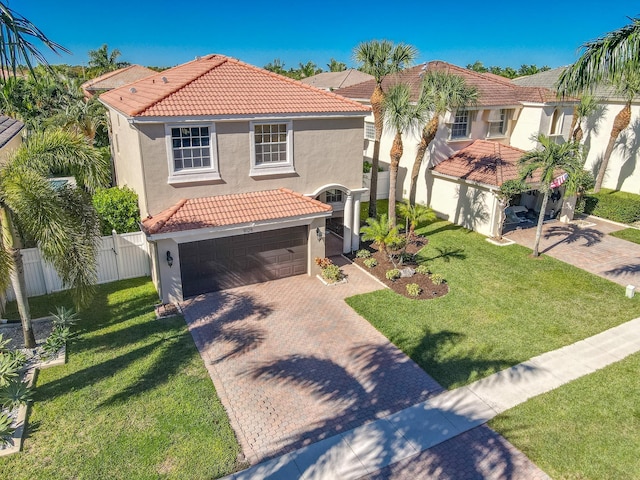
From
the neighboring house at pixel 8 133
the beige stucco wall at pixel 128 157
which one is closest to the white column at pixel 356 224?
the beige stucco wall at pixel 128 157

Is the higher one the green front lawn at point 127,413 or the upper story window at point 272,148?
the upper story window at point 272,148

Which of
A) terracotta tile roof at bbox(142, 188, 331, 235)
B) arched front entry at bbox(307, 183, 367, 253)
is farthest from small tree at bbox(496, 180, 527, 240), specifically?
terracotta tile roof at bbox(142, 188, 331, 235)

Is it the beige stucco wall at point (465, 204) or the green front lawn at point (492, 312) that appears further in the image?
the beige stucco wall at point (465, 204)

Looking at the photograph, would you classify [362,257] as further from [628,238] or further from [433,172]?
[628,238]

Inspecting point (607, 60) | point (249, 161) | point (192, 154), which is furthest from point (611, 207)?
point (192, 154)

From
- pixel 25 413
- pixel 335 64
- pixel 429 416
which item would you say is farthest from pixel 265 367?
pixel 335 64

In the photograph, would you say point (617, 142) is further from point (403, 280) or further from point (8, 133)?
point (8, 133)

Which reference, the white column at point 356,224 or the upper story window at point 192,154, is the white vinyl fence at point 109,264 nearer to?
the upper story window at point 192,154
